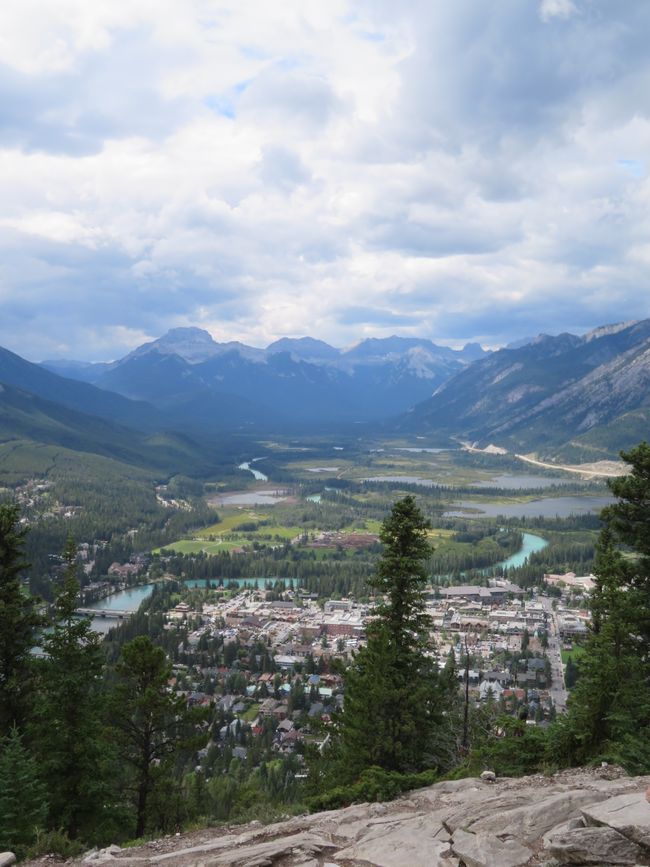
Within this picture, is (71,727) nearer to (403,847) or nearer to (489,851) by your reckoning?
(403,847)

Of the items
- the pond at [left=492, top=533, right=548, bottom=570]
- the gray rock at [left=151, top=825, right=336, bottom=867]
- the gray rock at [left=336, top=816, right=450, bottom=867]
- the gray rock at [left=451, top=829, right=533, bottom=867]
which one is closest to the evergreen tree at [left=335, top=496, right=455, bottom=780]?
the gray rock at [left=151, top=825, right=336, bottom=867]

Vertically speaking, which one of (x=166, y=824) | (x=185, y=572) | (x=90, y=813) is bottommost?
(x=185, y=572)

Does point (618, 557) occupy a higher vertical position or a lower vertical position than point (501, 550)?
higher

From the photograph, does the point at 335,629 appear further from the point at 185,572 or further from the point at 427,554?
the point at 427,554

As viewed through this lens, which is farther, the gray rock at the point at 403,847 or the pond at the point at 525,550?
the pond at the point at 525,550

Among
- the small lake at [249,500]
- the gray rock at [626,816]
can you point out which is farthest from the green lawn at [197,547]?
the gray rock at [626,816]

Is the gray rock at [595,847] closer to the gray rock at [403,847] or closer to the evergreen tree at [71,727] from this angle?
the gray rock at [403,847]

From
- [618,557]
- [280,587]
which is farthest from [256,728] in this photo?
[280,587]
